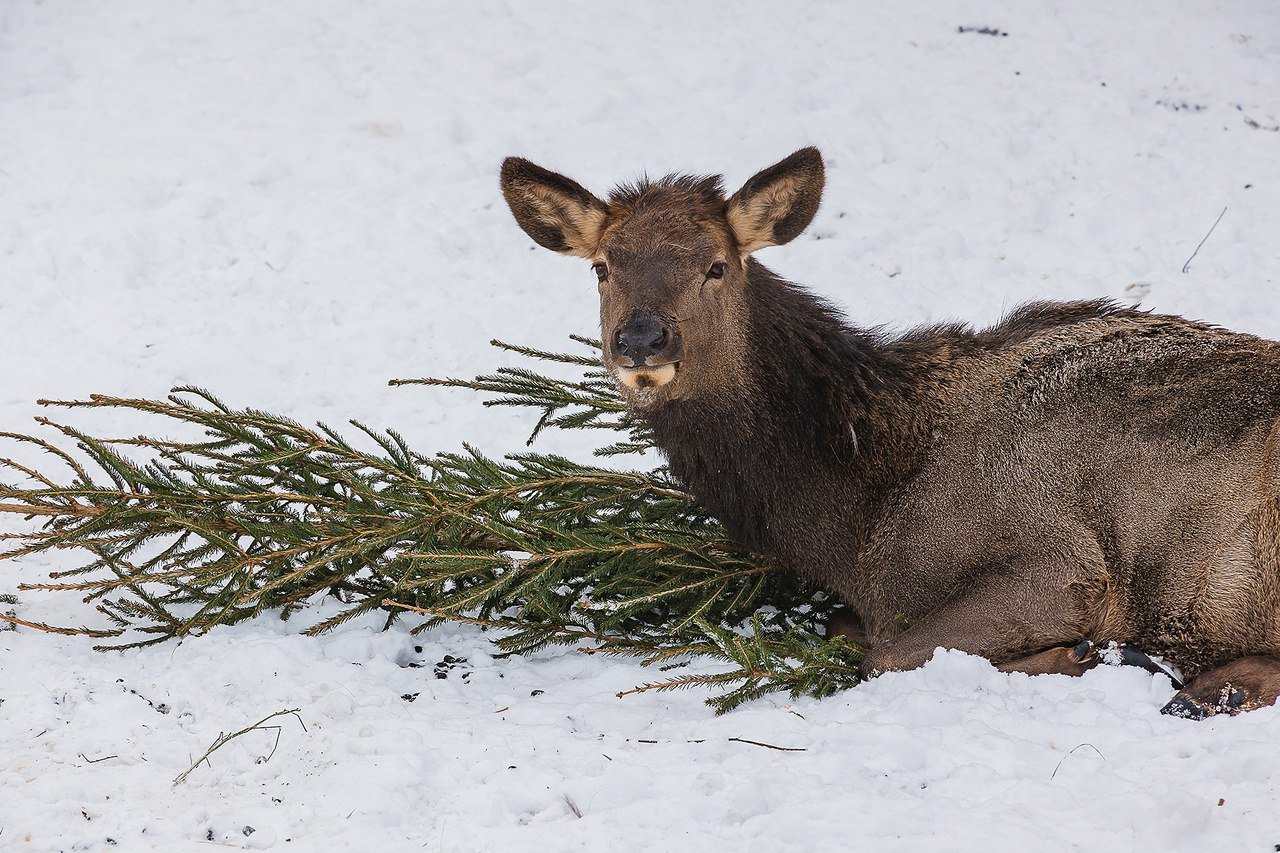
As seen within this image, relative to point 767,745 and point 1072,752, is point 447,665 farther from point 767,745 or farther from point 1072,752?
point 1072,752

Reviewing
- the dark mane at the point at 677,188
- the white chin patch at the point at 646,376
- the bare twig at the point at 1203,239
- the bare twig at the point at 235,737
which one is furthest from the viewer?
the bare twig at the point at 1203,239

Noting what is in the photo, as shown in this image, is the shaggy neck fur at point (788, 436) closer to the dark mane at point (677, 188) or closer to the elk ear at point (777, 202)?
the elk ear at point (777, 202)

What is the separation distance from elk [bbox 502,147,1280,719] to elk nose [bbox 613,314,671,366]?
11mm

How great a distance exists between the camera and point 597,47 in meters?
15.4

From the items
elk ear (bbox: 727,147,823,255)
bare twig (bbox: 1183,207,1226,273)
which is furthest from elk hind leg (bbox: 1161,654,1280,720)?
bare twig (bbox: 1183,207,1226,273)

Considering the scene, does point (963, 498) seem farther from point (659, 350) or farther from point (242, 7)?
point (242, 7)

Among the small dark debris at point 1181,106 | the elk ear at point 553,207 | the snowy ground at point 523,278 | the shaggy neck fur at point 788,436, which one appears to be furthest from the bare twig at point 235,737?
the small dark debris at point 1181,106

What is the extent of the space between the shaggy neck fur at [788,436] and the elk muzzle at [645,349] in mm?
512

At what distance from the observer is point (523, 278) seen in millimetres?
12383

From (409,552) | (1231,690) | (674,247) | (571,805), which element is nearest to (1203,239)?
(1231,690)

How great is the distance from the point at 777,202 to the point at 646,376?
4.74ft

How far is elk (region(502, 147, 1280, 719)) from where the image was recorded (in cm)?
592

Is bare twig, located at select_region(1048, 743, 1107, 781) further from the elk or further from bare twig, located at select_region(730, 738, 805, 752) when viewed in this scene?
bare twig, located at select_region(730, 738, 805, 752)

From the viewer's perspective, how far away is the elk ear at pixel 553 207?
676cm
